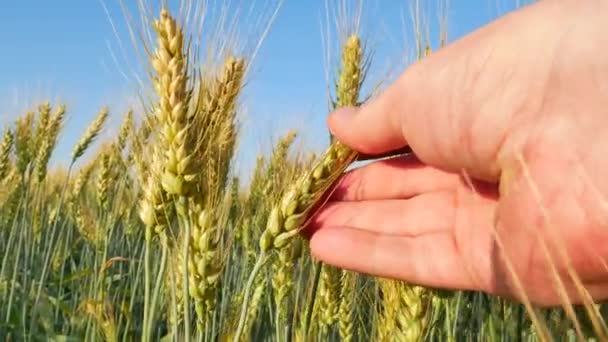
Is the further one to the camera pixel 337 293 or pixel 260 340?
pixel 260 340

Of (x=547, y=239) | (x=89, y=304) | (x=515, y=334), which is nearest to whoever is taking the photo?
(x=547, y=239)

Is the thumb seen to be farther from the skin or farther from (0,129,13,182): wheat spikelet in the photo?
(0,129,13,182): wheat spikelet

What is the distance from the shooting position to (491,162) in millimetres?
1458

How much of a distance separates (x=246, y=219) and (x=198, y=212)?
5.97 feet

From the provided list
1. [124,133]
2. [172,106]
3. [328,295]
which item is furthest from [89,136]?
[172,106]

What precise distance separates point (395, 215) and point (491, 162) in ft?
1.33

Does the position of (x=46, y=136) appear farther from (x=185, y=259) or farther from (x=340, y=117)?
(x=185, y=259)

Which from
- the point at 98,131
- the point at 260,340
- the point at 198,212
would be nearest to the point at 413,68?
the point at 198,212

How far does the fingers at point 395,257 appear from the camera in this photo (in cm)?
163

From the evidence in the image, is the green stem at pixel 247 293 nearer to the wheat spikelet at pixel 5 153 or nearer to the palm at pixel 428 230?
the palm at pixel 428 230

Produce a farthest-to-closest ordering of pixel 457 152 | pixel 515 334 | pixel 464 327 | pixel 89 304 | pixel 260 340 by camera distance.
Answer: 1. pixel 260 340
2. pixel 464 327
3. pixel 89 304
4. pixel 515 334
5. pixel 457 152

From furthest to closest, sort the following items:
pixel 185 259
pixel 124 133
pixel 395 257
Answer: pixel 124 133
pixel 395 257
pixel 185 259

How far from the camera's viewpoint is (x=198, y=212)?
138cm

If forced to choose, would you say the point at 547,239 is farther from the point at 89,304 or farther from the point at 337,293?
the point at 89,304
